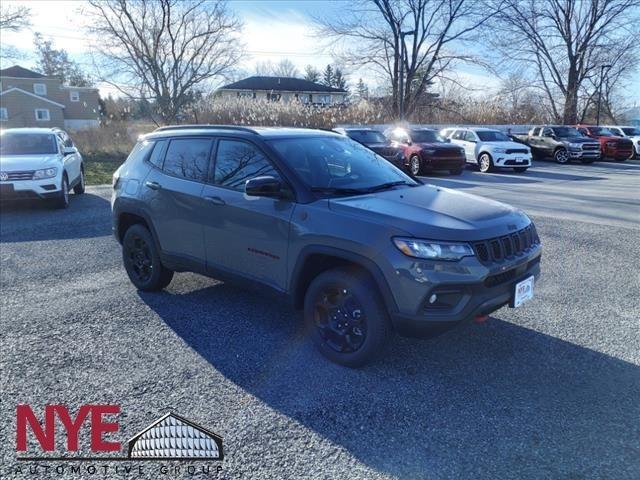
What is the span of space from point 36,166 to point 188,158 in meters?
6.50

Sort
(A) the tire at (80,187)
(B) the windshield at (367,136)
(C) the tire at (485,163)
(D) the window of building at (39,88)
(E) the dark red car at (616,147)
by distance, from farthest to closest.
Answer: (D) the window of building at (39,88) < (E) the dark red car at (616,147) < (C) the tire at (485,163) < (B) the windshield at (367,136) < (A) the tire at (80,187)

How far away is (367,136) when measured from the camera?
1647cm

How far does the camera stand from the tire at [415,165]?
16.6 meters

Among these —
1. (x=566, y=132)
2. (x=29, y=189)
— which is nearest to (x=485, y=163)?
(x=566, y=132)

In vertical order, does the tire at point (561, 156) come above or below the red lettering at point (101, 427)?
above

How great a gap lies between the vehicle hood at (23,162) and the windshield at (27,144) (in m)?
0.37

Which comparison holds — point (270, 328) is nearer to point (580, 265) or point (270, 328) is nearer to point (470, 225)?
point (470, 225)

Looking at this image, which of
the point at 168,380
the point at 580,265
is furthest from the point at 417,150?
the point at 168,380

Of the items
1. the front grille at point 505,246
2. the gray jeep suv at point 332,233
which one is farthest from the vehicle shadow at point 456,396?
the front grille at point 505,246

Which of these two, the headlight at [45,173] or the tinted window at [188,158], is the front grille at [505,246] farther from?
the headlight at [45,173]

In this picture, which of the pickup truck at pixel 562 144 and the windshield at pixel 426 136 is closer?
the windshield at pixel 426 136

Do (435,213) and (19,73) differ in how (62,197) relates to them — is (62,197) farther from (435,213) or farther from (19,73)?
(19,73)

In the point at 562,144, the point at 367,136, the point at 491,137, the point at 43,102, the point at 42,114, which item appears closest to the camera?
the point at 367,136

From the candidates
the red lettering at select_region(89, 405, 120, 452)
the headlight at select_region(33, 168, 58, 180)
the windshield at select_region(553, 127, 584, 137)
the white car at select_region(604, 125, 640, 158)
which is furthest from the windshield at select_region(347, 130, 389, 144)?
the white car at select_region(604, 125, 640, 158)
